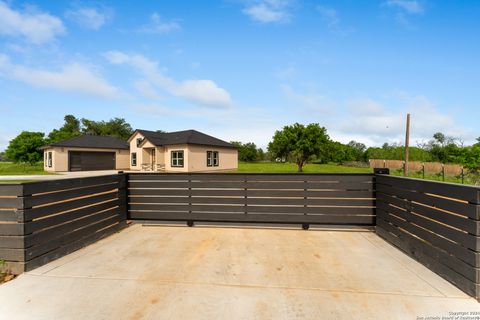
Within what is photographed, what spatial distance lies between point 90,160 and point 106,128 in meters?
40.1

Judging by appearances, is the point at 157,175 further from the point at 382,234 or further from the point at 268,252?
the point at 382,234

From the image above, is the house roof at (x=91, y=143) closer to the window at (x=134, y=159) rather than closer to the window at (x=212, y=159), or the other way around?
the window at (x=134, y=159)

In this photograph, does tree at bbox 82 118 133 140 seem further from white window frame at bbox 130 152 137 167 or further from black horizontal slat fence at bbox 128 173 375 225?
black horizontal slat fence at bbox 128 173 375 225

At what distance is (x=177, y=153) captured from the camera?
23438 mm

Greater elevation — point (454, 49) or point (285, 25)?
point (285, 25)

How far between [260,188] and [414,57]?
1151 centimetres

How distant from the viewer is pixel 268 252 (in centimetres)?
378

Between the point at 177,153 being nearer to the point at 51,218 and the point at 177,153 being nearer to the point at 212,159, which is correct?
the point at 212,159

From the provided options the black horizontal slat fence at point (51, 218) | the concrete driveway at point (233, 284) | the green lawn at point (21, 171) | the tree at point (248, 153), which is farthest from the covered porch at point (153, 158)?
the tree at point (248, 153)

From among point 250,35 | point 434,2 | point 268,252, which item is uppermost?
point 434,2

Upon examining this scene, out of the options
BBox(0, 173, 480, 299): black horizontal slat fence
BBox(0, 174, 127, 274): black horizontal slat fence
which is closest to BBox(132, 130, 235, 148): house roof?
BBox(0, 173, 480, 299): black horizontal slat fence

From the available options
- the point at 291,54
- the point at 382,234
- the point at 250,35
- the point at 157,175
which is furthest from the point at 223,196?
the point at 291,54

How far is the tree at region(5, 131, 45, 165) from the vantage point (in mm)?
36844

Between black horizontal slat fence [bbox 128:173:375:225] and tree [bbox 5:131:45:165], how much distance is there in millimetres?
45129
